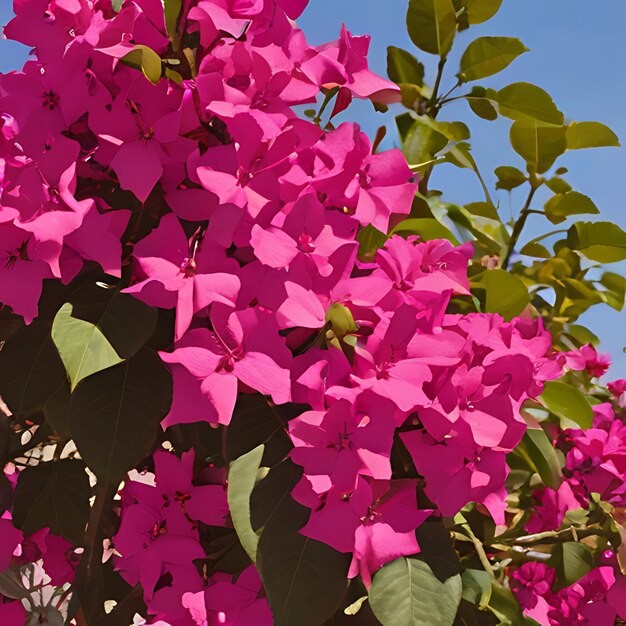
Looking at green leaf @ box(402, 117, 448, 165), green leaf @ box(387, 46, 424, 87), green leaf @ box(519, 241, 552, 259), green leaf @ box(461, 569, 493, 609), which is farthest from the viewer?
green leaf @ box(519, 241, 552, 259)

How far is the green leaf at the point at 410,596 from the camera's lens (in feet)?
1.84

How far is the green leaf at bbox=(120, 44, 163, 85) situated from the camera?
57 centimetres

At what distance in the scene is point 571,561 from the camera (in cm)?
79

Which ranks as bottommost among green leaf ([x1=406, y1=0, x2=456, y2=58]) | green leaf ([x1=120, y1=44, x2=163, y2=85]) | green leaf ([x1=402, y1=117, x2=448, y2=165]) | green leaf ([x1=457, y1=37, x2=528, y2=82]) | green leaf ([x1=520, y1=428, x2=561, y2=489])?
green leaf ([x1=520, y1=428, x2=561, y2=489])

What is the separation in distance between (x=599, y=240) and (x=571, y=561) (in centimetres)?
58

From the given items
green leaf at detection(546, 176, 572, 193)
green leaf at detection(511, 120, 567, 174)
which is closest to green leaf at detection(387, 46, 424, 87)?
green leaf at detection(511, 120, 567, 174)

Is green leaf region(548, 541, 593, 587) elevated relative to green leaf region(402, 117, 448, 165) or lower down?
lower down

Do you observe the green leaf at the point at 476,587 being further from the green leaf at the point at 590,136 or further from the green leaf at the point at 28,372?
the green leaf at the point at 590,136

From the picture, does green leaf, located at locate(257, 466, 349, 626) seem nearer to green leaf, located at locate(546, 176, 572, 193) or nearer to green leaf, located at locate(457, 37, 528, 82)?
green leaf, located at locate(457, 37, 528, 82)

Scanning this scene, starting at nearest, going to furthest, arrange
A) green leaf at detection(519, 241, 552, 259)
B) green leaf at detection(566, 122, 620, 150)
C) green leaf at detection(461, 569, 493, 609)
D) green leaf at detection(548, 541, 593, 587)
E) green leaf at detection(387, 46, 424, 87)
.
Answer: green leaf at detection(461, 569, 493, 609)
green leaf at detection(548, 541, 593, 587)
green leaf at detection(387, 46, 424, 87)
green leaf at detection(566, 122, 620, 150)
green leaf at detection(519, 241, 552, 259)

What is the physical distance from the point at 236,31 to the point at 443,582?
0.46m

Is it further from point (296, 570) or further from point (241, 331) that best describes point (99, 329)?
point (296, 570)

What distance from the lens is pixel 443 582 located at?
597mm

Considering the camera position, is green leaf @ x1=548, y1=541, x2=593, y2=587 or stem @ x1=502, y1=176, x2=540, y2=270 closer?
green leaf @ x1=548, y1=541, x2=593, y2=587
